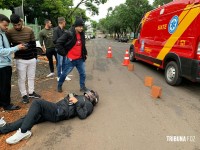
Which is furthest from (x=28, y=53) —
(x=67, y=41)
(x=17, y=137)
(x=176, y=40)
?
(x=176, y=40)

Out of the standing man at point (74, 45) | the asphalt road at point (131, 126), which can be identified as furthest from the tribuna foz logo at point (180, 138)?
the standing man at point (74, 45)

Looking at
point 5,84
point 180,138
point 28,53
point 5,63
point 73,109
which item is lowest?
point 180,138

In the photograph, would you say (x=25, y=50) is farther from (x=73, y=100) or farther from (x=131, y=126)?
(x=131, y=126)

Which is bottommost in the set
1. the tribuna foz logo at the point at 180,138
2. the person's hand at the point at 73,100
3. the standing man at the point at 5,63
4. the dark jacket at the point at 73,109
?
the tribuna foz logo at the point at 180,138

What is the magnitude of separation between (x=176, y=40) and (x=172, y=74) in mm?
1049

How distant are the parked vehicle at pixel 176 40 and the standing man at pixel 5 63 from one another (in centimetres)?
420

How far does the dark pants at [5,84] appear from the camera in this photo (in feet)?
13.2

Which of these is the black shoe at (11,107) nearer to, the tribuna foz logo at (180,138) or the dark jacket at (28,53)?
the dark jacket at (28,53)

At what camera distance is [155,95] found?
5.29 meters

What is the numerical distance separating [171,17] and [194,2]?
1170mm

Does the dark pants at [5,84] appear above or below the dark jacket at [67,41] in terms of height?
below

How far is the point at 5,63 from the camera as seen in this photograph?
13.1ft

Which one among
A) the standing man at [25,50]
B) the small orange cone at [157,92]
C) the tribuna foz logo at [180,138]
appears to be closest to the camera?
the tribuna foz logo at [180,138]

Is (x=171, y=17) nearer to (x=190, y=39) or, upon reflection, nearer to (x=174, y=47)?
(x=174, y=47)
